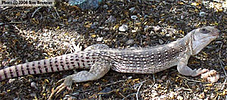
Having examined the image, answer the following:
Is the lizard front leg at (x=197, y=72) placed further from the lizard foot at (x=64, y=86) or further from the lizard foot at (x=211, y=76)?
the lizard foot at (x=64, y=86)

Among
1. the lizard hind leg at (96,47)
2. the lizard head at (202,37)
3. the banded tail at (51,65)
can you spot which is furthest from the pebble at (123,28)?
the lizard head at (202,37)

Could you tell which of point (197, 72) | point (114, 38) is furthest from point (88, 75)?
point (197, 72)

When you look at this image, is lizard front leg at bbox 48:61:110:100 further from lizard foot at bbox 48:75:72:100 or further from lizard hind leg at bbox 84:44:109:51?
lizard hind leg at bbox 84:44:109:51

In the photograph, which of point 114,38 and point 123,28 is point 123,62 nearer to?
point 114,38

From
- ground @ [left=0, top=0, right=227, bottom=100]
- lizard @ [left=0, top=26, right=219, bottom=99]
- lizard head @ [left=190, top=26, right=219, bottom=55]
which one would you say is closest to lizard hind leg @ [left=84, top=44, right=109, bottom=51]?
lizard @ [left=0, top=26, right=219, bottom=99]

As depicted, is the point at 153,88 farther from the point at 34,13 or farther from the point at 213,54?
the point at 34,13

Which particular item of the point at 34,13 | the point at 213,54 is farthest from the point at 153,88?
the point at 34,13
